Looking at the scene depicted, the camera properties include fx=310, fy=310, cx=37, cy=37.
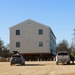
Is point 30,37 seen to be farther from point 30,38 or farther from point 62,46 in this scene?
point 62,46

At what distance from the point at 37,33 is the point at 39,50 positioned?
4495mm

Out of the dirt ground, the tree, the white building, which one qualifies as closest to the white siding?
the white building

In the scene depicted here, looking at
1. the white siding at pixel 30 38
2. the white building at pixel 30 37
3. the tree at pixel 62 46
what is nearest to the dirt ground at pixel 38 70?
the white building at pixel 30 37

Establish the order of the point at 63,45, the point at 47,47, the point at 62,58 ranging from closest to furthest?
the point at 62,58 → the point at 47,47 → the point at 63,45

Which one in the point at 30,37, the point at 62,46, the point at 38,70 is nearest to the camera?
the point at 38,70

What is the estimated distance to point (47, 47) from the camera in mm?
80375

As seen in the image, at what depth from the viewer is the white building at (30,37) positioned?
8056cm

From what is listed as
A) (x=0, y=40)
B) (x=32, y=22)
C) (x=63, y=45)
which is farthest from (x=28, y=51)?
(x=0, y=40)

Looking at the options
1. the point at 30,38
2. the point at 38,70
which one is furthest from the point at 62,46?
the point at 38,70

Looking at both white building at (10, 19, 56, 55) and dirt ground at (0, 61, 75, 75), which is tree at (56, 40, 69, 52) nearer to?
white building at (10, 19, 56, 55)

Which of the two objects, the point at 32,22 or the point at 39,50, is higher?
the point at 32,22

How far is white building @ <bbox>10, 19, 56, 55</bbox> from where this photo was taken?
80.6m

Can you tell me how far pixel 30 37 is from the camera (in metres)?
81.3

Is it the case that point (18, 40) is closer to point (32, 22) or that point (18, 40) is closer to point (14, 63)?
point (32, 22)
